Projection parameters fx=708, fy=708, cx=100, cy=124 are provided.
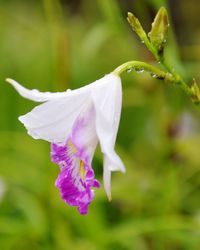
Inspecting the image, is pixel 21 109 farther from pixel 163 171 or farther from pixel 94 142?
pixel 94 142

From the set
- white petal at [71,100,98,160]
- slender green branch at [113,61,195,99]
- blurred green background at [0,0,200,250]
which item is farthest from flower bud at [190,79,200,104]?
blurred green background at [0,0,200,250]

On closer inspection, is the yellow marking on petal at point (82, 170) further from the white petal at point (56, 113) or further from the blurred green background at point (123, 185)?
the blurred green background at point (123, 185)

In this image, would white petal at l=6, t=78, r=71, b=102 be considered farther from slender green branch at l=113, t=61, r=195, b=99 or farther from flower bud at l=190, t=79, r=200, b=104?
flower bud at l=190, t=79, r=200, b=104

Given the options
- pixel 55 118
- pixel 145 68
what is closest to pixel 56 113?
pixel 55 118

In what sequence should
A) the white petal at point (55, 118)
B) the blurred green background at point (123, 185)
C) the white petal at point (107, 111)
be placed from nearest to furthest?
1. the white petal at point (107, 111)
2. the white petal at point (55, 118)
3. the blurred green background at point (123, 185)

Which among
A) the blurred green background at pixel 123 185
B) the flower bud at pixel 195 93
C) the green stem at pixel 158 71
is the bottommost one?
the blurred green background at pixel 123 185

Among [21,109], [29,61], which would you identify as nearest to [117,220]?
[21,109]

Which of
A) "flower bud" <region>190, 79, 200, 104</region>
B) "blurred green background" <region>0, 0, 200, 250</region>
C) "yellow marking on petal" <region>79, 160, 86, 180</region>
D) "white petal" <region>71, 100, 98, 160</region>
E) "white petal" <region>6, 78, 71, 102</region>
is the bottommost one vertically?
"blurred green background" <region>0, 0, 200, 250</region>

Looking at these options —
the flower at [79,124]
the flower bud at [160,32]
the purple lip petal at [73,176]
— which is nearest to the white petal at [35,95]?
the flower at [79,124]
